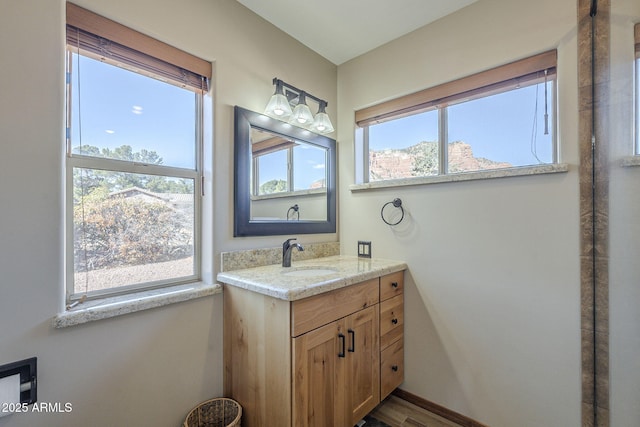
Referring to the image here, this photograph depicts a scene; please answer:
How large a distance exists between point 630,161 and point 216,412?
7.44 ft

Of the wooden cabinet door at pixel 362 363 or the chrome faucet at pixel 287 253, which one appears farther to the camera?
the chrome faucet at pixel 287 253

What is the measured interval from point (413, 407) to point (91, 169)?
227cm

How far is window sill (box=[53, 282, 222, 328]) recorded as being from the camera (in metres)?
1.08

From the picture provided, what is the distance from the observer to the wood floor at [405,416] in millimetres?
1653

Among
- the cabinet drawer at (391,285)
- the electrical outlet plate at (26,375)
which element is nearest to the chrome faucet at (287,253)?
the cabinet drawer at (391,285)

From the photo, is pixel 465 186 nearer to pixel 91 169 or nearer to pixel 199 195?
pixel 199 195

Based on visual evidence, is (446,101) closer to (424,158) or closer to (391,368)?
(424,158)

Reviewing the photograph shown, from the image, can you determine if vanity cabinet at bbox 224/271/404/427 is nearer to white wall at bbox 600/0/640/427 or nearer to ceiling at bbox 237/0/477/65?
white wall at bbox 600/0/640/427

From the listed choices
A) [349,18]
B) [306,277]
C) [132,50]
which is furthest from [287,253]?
[349,18]

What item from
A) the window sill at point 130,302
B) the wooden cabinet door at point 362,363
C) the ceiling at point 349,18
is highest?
the ceiling at point 349,18

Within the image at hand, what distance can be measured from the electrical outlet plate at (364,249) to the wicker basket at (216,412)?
123cm

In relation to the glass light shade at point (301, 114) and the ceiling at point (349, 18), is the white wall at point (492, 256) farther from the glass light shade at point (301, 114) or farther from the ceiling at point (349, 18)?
the glass light shade at point (301, 114)

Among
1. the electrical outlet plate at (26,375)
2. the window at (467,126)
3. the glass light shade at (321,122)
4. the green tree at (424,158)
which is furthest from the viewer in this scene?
the glass light shade at (321,122)

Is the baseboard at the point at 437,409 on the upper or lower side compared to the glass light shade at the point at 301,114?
lower
